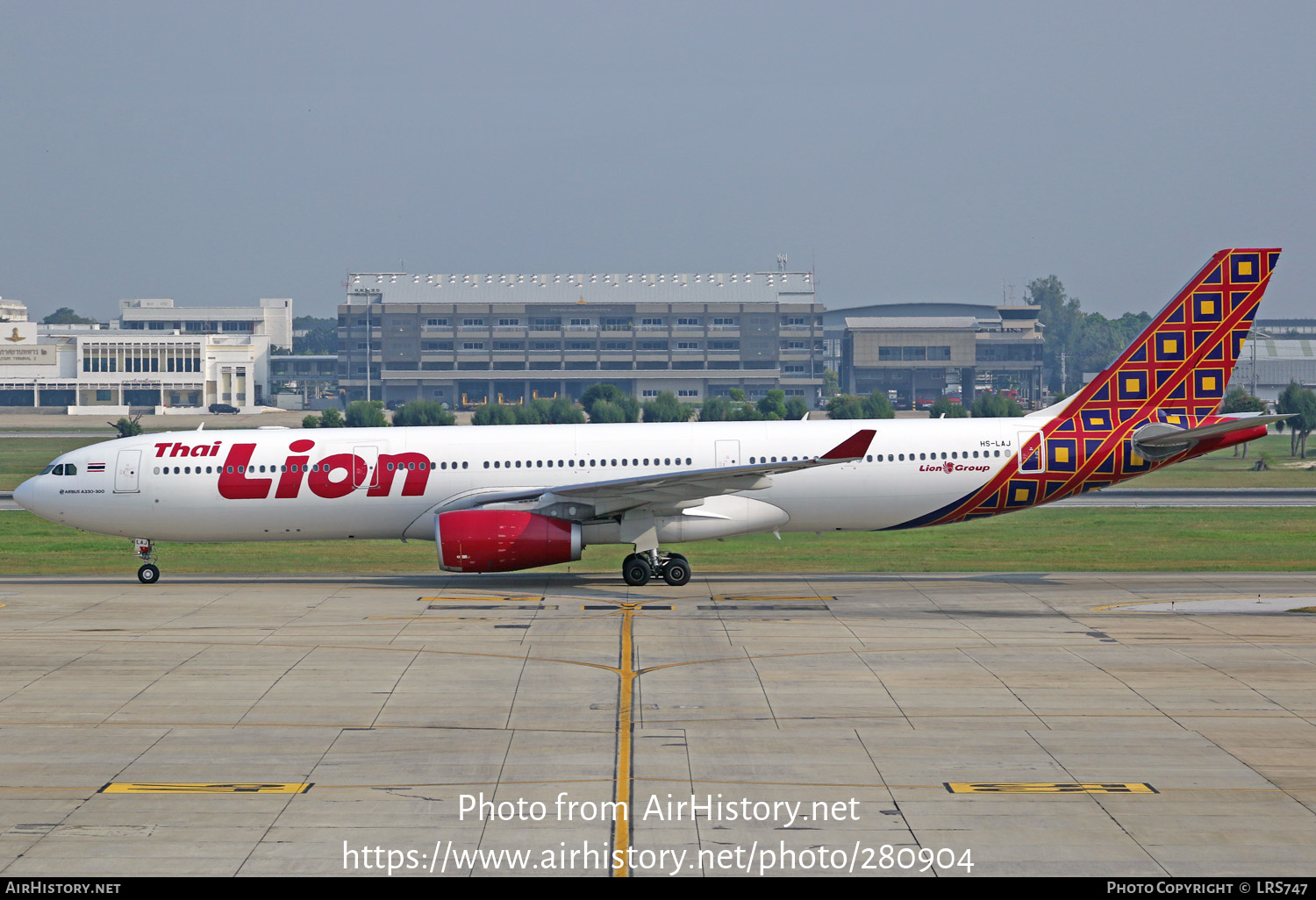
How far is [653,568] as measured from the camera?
3319 cm

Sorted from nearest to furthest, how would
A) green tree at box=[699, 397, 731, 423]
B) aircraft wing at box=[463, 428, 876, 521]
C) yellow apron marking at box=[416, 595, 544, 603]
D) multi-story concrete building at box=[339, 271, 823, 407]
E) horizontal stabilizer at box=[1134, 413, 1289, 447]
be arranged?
1. yellow apron marking at box=[416, 595, 544, 603]
2. aircraft wing at box=[463, 428, 876, 521]
3. horizontal stabilizer at box=[1134, 413, 1289, 447]
4. green tree at box=[699, 397, 731, 423]
5. multi-story concrete building at box=[339, 271, 823, 407]

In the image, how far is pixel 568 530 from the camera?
31562 millimetres

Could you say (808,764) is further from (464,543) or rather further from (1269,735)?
(464,543)

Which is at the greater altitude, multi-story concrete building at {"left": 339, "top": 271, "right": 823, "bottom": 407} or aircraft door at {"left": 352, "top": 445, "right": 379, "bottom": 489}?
multi-story concrete building at {"left": 339, "top": 271, "right": 823, "bottom": 407}

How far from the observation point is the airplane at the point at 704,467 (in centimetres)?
3341

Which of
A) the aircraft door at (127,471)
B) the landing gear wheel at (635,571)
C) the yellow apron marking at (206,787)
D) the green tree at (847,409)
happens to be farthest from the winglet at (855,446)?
the green tree at (847,409)

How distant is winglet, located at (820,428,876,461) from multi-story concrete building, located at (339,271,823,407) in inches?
6206

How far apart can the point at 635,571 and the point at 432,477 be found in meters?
6.01

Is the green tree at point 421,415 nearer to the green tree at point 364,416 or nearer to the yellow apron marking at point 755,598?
the green tree at point 364,416

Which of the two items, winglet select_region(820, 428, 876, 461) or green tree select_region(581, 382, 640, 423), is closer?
winglet select_region(820, 428, 876, 461)

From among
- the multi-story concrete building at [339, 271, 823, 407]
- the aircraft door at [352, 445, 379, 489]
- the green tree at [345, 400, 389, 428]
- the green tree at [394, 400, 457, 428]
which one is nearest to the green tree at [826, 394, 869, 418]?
the green tree at [394, 400, 457, 428]

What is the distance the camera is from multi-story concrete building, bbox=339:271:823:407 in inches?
7510

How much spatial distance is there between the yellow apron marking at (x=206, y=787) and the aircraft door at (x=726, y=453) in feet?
64.5

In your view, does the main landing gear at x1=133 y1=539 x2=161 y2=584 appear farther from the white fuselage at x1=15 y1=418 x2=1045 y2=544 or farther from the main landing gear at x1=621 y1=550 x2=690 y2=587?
the main landing gear at x1=621 y1=550 x2=690 y2=587
